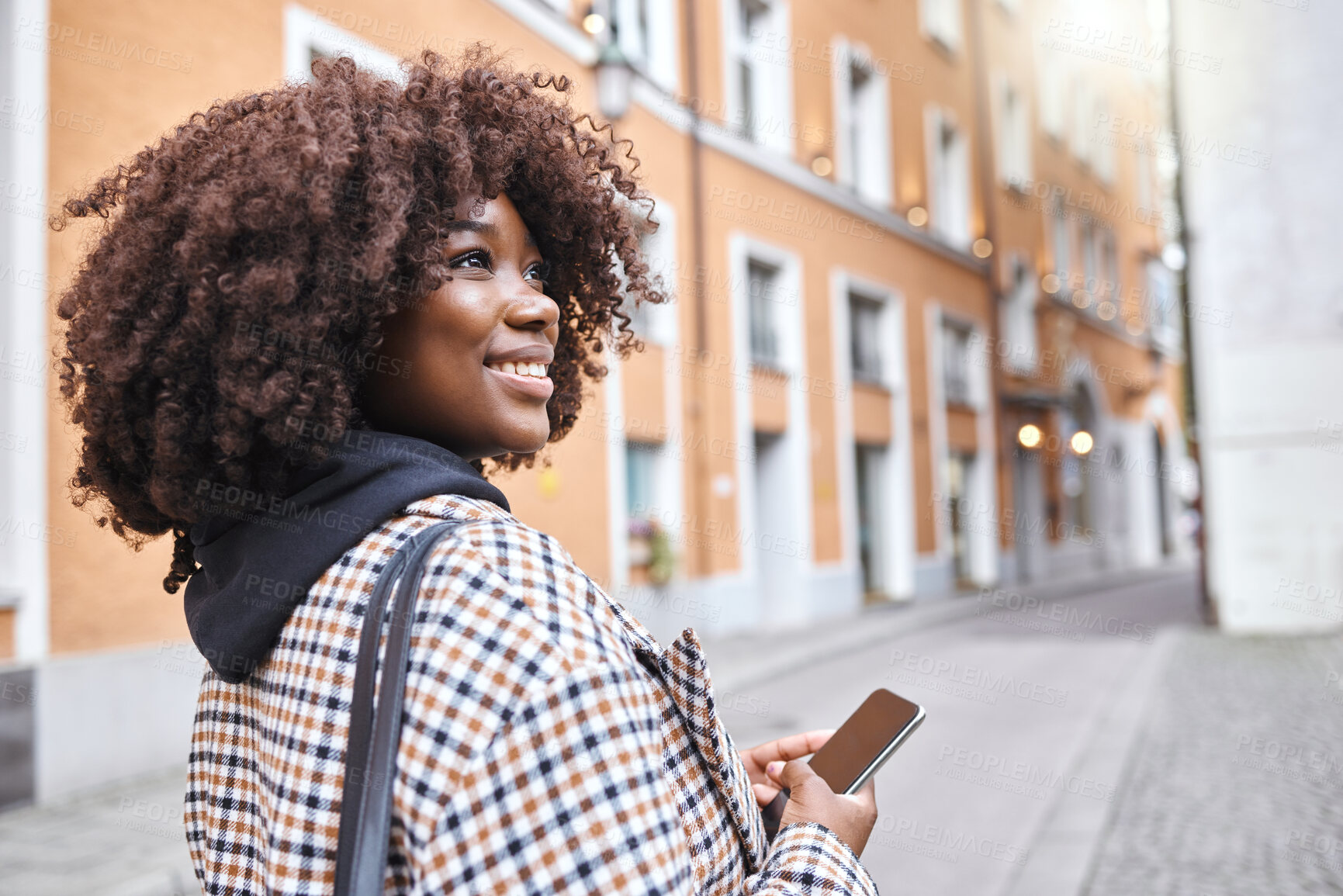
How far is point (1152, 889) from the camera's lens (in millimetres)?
4398

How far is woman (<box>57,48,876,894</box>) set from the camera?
926 millimetres

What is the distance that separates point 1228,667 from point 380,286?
35.5 feet

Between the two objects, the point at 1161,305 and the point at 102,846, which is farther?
the point at 1161,305

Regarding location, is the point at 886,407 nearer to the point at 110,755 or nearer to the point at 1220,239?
the point at 1220,239

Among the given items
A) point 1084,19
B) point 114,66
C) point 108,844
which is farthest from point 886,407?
point 1084,19

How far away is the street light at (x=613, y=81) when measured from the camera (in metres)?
9.46

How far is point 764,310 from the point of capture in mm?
15570

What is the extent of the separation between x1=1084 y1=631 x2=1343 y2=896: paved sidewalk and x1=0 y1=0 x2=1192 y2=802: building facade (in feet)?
10.4

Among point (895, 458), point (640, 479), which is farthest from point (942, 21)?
point (640, 479)

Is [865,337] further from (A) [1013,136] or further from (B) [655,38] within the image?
(A) [1013,136]

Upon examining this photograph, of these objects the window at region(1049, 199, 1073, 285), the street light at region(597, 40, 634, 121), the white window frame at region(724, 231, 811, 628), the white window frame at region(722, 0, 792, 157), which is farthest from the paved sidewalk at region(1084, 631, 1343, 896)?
the window at region(1049, 199, 1073, 285)

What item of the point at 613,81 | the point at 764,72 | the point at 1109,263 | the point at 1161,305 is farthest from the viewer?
the point at 1161,305

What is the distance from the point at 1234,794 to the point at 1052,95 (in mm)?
24753

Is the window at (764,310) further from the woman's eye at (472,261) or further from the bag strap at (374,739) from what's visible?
the bag strap at (374,739)
